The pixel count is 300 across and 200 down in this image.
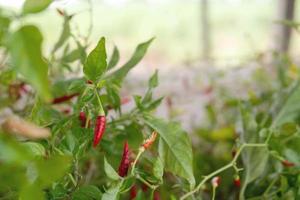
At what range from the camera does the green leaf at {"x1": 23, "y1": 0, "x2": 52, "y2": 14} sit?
0.86 ft

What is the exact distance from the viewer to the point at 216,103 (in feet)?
3.43

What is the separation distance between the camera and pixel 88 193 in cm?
39

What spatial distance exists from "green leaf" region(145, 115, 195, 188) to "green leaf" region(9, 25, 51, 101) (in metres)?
0.22

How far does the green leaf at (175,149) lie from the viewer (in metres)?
0.43

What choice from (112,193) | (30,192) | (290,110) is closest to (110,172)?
(112,193)

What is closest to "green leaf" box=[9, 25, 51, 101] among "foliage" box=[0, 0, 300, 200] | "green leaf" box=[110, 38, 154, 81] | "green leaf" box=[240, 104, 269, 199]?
"foliage" box=[0, 0, 300, 200]

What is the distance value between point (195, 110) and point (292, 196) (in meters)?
0.62

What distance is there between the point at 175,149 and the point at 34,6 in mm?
210

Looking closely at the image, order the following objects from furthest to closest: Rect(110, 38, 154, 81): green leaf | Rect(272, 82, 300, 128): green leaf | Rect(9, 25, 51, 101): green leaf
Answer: Rect(272, 82, 300, 128): green leaf
Rect(110, 38, 154, 81): green leaf
Rect(9, 25, 51, 101): green leaf

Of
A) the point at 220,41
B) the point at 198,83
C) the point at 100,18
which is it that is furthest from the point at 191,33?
the point at 198,83

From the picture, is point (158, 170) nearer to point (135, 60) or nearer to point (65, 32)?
point (135, 60)

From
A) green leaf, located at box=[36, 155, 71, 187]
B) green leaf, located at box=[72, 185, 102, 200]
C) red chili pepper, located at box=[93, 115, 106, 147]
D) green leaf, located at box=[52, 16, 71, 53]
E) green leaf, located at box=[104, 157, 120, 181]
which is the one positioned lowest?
green leaf, located at box=[72, 185, 102, 200]

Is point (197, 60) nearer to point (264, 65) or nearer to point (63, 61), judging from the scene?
point (264, 65)

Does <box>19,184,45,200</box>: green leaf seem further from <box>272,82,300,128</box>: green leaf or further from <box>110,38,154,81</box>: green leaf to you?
<box>272,82,300,128</box>: green leaf
